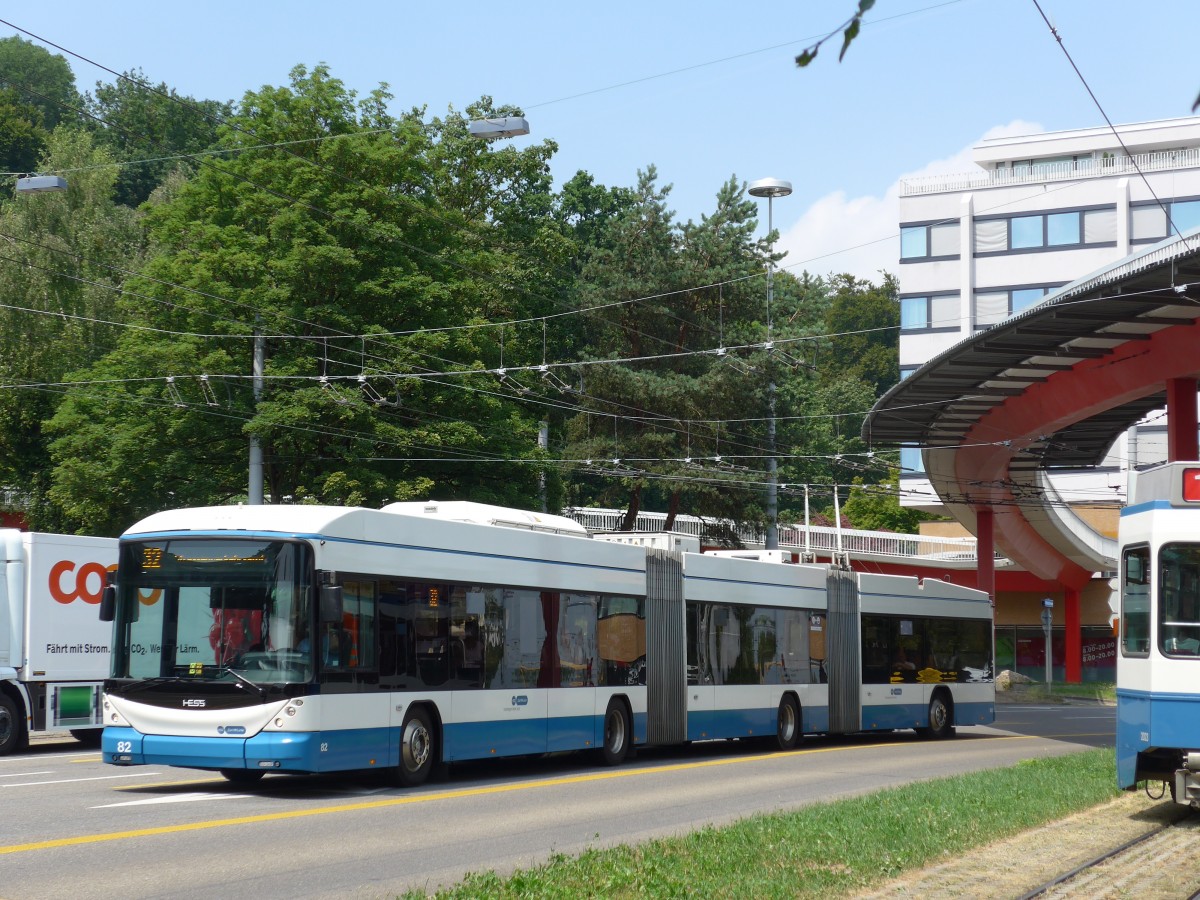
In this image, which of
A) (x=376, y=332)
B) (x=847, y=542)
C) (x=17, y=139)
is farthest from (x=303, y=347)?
(x=17, y=139)

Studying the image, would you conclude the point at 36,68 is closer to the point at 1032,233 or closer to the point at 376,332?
the point at 1032,233

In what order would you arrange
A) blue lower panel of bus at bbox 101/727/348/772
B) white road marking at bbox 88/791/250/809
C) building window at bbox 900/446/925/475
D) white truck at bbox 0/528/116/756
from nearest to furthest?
white road marking at bbox 88/791/250/809 < blue lower panel of bus at bbox 101/727/348/772 < white truck at bbox 0/528/116/756 < building window at bbox 900/446/925/475

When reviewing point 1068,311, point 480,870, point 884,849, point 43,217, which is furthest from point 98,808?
point 43,217

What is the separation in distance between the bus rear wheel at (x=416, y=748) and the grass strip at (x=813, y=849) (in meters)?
4.50

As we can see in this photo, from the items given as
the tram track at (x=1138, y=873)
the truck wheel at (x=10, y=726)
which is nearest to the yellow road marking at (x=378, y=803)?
the tram track at (x=1138, y=873)

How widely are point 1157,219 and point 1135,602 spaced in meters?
65.3

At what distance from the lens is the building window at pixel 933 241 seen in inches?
3125

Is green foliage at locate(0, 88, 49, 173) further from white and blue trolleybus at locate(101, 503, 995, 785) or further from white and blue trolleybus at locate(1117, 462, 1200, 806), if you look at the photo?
white and blue trolleybus at locate(1117, 462, 1200, 806)

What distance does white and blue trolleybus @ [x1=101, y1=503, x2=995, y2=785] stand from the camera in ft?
50.4

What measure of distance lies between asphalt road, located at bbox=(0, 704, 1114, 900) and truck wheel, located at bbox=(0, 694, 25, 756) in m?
0.38

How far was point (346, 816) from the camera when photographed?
45.2 feet

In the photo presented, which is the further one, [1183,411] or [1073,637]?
[1073,637]

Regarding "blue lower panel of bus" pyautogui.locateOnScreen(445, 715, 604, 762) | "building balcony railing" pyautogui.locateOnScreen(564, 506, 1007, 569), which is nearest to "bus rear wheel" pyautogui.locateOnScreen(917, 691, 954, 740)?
"blue lower panel of bus" pyautogui.locateOnScreen(445, 715, 604, 762)

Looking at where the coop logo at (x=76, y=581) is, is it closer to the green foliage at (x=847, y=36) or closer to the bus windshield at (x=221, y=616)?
the bus windshield at (x=221, y=616)
